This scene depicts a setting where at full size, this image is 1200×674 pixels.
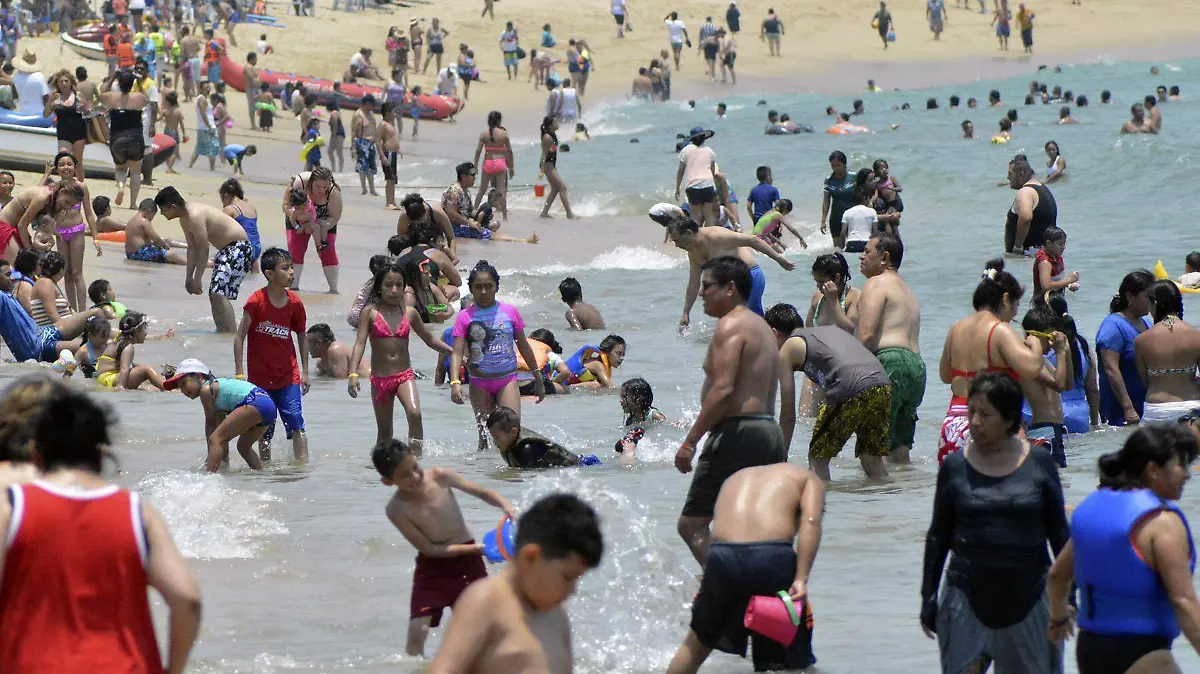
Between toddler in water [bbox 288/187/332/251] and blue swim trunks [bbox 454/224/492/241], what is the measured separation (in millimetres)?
4691

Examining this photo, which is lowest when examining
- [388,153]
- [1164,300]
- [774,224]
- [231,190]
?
[774,224]

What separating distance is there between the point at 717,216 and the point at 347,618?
1363 cm

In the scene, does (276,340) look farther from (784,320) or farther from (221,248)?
(221,248)

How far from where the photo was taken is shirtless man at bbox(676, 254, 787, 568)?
20.2 feet

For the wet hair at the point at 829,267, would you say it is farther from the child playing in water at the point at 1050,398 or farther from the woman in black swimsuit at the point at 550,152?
the woman in black swimsuit at the point at 550,152

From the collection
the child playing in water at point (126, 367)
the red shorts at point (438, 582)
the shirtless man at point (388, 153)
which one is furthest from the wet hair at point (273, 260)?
the shirtless man at point (388, 153)

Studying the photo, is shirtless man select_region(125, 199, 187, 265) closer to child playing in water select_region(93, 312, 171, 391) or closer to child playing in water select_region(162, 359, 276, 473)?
child playing in water select_region(93, 312, 171, 391)

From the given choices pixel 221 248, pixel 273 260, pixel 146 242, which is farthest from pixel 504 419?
pixel 146 242

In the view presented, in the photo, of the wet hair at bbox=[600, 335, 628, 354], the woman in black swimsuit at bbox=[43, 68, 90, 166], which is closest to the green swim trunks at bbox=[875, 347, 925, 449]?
the wet hair at bbox=[600, 335, 628, 354]

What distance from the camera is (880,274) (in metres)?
8.87

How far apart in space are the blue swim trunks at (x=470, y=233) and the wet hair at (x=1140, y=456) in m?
16.3

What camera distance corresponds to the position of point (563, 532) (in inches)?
125

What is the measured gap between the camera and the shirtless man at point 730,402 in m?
6.15

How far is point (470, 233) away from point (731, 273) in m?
14.4
